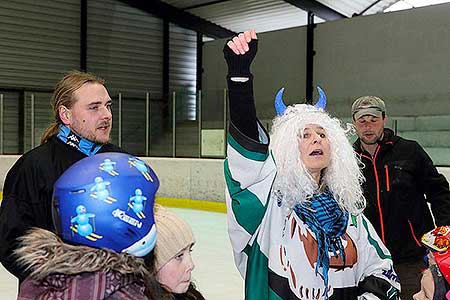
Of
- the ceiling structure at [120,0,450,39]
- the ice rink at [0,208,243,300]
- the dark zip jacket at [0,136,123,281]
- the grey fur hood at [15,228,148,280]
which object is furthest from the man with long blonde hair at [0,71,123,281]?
the ceiling structure at [120,0,450,39]

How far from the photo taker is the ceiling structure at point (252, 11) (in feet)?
47.0

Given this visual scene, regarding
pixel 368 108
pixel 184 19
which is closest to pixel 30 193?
pixel 368 108

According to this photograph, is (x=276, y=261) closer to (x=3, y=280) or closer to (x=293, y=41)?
(x=3, y=280)

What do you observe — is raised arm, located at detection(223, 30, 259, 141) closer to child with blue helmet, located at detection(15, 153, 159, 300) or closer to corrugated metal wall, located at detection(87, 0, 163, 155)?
child with blue helmet, located at detection(15, 153, 159, 300)

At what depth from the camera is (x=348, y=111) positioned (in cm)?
1298

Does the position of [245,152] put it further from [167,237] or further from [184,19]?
[184,19]

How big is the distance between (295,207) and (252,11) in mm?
13991

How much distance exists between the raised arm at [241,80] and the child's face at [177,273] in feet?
1.65

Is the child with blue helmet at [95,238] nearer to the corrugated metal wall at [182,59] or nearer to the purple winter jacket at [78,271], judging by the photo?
the purple winter jacket at [78,271]

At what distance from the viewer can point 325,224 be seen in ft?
5.88

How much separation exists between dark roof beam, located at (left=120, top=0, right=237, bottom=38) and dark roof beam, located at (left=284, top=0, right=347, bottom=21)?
2.78m

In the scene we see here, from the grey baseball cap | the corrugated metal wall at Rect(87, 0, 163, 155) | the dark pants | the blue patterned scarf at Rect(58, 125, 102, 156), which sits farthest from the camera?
the corrugated metal wall at Rect(87, 0, 163, 155)

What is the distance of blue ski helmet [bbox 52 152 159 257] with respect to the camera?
40.6 inches

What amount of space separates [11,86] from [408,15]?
8087mm
